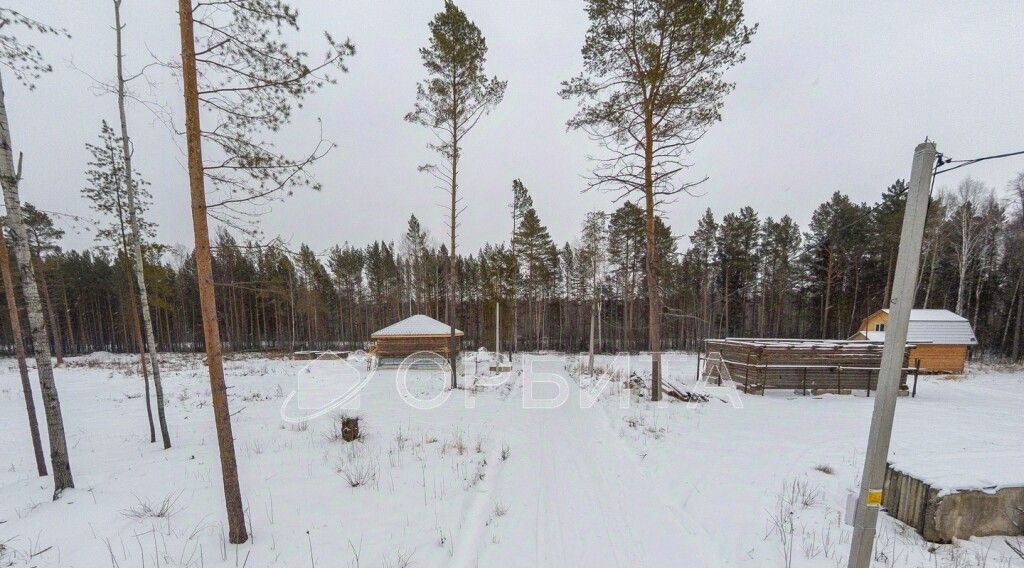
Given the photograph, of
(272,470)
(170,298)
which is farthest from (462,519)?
(170,298)

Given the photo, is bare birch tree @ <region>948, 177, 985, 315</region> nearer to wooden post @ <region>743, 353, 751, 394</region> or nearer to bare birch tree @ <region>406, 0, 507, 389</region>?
wooden post @ <region>743, 353, 751, 394</region>

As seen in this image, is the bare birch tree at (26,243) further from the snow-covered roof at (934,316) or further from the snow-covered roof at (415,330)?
the snow-covered roof at (934,316)

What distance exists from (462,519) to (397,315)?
124ft

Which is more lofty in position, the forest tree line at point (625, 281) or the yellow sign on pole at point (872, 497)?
the forest tree line at point (625, 281)

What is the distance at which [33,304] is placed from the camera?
5.27m

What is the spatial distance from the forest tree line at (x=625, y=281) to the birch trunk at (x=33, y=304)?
14690 millimetres

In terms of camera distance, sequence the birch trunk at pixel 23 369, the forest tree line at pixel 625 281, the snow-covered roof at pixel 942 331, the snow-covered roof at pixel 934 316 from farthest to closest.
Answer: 1. the forest tree line at pixel 625 281
2. the snow-covered roof at pixel 934 316
3. the snow-covered roof at pixel 942 331
4. the birch trunk at pixel 23 369

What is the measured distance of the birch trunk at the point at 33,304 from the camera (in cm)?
508

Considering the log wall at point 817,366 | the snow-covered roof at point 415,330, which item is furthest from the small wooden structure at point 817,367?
the snow-covered roof at point 415,330

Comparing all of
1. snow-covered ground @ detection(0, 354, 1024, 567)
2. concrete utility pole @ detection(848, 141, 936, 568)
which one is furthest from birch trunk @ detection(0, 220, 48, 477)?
concrete utility pole @ detection(848, 141, 936, 568)

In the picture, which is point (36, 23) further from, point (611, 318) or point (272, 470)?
point (611, 318)

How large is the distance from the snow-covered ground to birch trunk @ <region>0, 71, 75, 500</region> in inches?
23.5

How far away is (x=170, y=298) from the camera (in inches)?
1505

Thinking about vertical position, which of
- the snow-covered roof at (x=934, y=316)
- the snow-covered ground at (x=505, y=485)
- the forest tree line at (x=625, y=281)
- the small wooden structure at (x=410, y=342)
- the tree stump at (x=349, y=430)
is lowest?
the snow-covered ground at (x=505, y=485)
